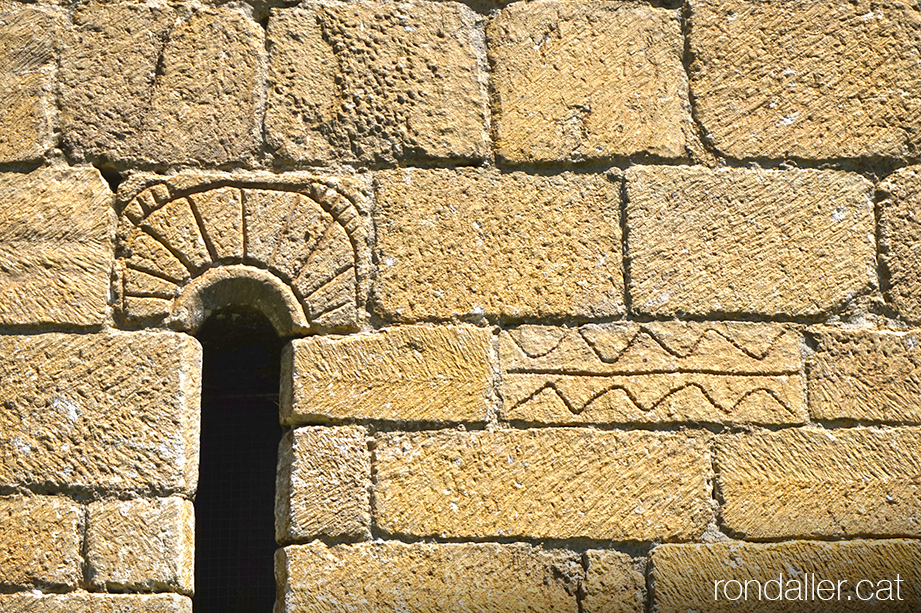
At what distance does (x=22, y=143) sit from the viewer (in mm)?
3160

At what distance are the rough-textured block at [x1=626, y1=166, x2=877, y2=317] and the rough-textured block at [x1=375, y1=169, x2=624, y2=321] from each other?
11 centimetres

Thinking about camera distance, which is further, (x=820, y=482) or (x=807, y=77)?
(x=807, y=77)

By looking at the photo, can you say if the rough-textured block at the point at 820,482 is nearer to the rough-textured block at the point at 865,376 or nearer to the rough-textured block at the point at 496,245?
the rough-textured block at the point at 865,376

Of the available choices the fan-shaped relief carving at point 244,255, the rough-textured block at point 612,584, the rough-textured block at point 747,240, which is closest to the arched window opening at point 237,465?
the fan-shaped relief carving at point 244,255

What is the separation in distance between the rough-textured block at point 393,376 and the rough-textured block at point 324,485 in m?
0.07

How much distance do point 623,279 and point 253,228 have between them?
120 centimetres

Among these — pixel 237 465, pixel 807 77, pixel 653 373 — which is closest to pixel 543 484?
pixel 653 373

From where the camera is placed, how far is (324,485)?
2889 mm

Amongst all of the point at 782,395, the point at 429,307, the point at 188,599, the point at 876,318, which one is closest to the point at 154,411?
the point at 188,599

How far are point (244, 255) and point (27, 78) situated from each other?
3.23 ft

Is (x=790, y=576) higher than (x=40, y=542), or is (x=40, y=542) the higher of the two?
(x=40, y=542)

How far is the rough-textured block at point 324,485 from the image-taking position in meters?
2.87

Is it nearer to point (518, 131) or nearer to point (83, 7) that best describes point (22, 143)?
point (83, 7)

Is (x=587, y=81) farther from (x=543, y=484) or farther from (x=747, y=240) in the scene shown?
(x=543, y=484)
